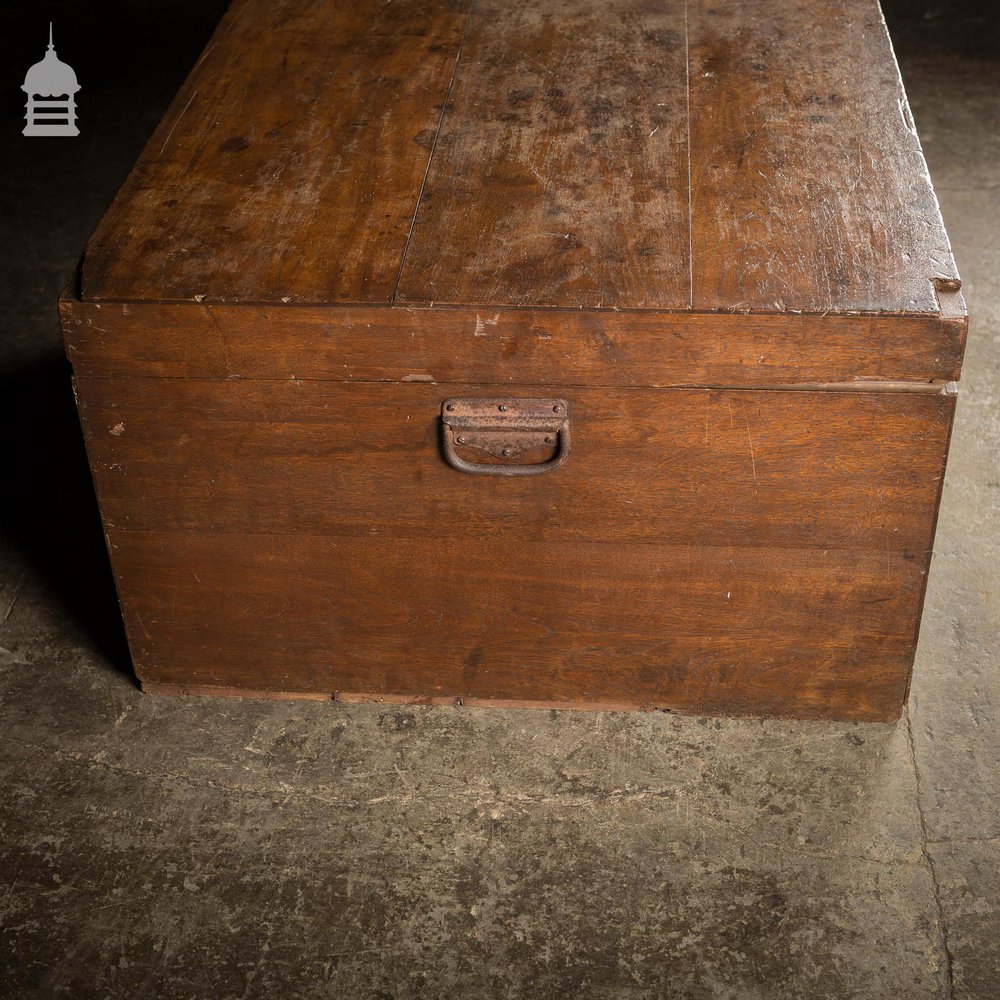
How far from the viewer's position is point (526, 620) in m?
1.65

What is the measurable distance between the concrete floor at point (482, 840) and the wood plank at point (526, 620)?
0.15ft

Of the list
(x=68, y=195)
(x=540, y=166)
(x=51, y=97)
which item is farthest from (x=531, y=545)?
(x=51, y=97)

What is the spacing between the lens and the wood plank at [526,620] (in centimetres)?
158

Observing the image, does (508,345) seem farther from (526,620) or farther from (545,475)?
(526,620)

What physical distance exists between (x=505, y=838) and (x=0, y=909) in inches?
22.6

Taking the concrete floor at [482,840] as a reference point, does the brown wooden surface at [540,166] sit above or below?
above

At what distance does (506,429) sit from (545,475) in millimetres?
87

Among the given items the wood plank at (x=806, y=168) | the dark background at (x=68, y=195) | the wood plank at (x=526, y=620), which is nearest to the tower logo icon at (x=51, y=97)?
the dark background at (x=68, y=195)

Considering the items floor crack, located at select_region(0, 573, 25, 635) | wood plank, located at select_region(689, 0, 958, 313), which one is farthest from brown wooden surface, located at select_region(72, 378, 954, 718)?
floor crack, located at select_region(0, 573, 25, 635)

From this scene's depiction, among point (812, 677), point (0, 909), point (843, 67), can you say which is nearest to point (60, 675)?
point (0, 909)

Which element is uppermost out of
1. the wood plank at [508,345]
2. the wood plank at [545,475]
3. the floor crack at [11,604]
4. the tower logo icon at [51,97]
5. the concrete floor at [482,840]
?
the wood plank at [508,345]

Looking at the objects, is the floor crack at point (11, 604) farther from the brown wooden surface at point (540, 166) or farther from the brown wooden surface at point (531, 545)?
the brown wooden surface at point (540, 166)

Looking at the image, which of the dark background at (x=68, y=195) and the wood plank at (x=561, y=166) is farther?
the dark background at (x=68, y=195)

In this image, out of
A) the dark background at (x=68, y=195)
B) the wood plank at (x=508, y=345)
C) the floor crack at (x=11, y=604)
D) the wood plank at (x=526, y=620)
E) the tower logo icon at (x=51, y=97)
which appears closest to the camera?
the wood plank at (x=508, y=345)
